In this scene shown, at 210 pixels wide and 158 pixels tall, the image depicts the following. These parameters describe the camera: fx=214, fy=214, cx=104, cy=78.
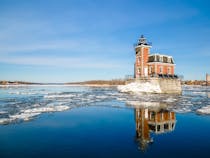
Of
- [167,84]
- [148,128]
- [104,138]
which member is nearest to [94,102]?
[148,128]

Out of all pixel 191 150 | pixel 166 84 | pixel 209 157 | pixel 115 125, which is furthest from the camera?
pixel 166 84

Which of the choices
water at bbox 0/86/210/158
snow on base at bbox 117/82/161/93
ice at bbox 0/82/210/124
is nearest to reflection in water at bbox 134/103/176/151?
water at bbox 0/86/210/158

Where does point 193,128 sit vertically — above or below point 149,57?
below

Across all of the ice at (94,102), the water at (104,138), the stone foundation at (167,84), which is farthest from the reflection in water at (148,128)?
the stone foundation at (167,84)

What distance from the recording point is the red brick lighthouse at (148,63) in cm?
4056

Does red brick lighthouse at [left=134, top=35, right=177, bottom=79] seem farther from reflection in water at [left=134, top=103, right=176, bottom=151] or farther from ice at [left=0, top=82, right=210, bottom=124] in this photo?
reflection in water at [left=134, top=103, right=176, bottom=151]

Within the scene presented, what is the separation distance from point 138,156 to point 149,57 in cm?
3660

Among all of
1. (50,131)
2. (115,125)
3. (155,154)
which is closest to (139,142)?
(155,154)

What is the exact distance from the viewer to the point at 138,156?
7.06m

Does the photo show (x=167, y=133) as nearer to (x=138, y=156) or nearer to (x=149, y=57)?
(x=138, y=156)

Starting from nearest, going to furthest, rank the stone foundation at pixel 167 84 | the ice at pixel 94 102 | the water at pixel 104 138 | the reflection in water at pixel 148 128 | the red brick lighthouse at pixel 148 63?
the water at pixel 104 138 < the reflection in water at pixel 148 128 < the ice at pixel 94 102 < the stone foundation at pixel 167 84 < the red brick lighthouse at pixel 148 63

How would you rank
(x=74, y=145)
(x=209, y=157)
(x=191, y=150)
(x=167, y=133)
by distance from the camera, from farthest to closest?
(x=167, y=133) < (x=74, y=145) < (x=191, y=150) < (x=209, y=157)

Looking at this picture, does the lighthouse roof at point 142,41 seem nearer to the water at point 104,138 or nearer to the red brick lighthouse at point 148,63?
the red brick lighthouse at point 148,63

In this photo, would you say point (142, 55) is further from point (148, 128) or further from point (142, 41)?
point (148, 128)
